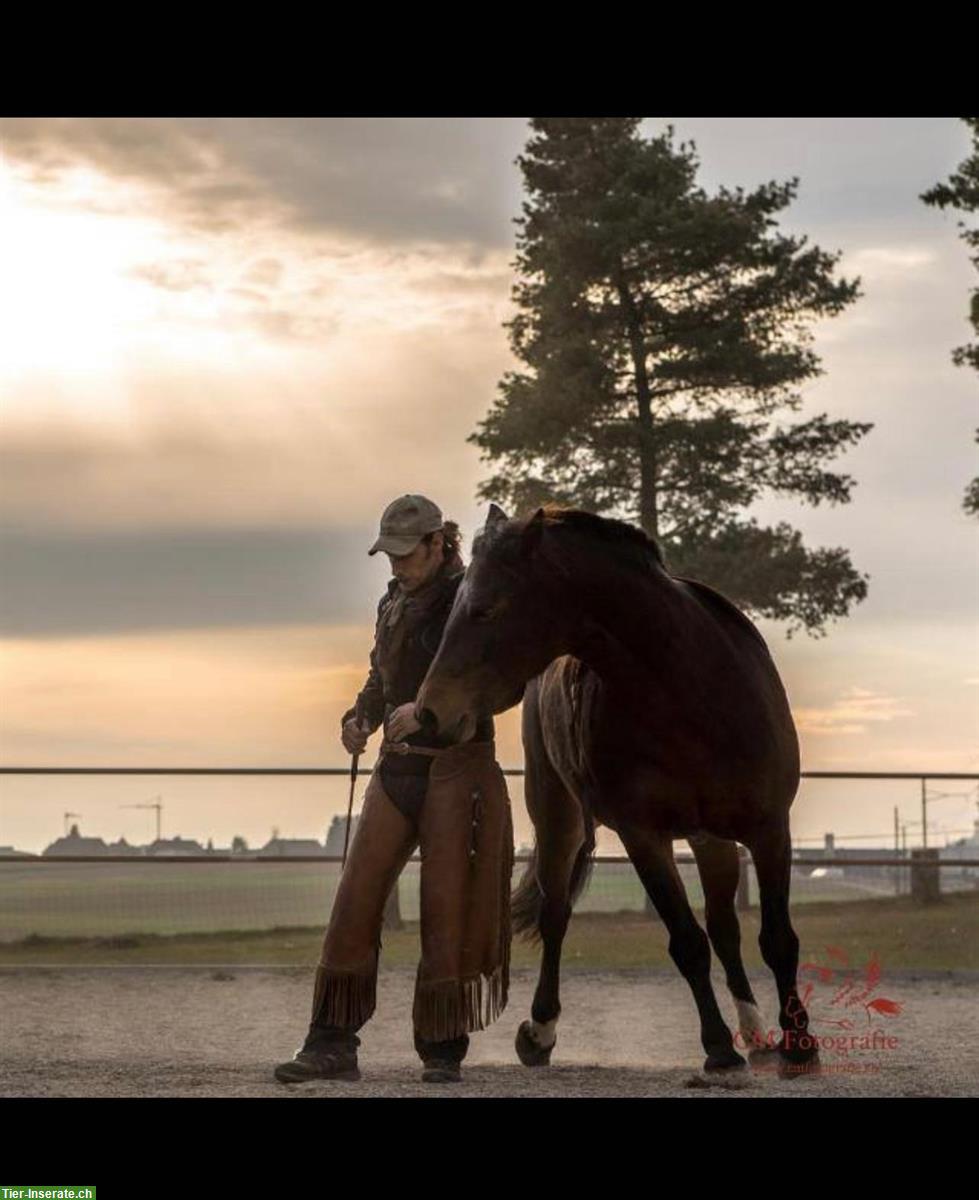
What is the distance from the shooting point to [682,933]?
21.7 ft

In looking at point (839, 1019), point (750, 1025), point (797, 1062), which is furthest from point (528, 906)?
point (839, 1019)

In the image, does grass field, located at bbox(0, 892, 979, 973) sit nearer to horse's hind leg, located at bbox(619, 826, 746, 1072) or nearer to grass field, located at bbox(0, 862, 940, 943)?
grass field, located at bbox(0, 862, 940, 943)

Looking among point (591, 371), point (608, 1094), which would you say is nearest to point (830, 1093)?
point (608, 1094)

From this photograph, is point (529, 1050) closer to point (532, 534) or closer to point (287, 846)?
point (532, 534)

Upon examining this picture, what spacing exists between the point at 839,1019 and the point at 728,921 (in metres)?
3.54

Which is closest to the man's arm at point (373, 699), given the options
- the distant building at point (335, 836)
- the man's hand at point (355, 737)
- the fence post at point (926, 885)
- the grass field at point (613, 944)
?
the man's hand at point (355, 737)

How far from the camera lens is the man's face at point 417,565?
672cm

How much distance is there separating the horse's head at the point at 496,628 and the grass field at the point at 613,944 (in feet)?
26.8

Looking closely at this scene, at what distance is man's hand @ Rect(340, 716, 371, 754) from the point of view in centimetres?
694

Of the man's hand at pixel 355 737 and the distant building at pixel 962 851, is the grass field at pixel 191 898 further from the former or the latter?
the man's hand at pixel 355 737

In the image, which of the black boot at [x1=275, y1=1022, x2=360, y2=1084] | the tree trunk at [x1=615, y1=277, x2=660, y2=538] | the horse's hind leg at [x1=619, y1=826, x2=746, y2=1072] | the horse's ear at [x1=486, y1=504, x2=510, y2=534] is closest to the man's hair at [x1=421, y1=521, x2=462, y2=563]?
the horse's ear at [x1=486, y1=504, x2=510, y2=534]

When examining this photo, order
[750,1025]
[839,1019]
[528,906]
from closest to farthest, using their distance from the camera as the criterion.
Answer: [750,1025] → [528,906] → [839,1019]
